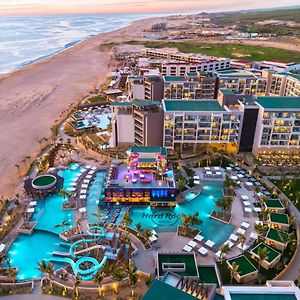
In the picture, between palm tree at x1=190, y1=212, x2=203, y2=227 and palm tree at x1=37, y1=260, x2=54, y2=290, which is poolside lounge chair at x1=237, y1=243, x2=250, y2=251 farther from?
palm tree at x1=37, y1=260, x2=54, y2=290

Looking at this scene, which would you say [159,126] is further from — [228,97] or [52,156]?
[52,156]

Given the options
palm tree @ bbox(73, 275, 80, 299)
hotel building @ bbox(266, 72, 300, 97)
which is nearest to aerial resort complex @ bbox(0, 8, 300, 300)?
palm tree @ bbox(73, 275, 80, 299)

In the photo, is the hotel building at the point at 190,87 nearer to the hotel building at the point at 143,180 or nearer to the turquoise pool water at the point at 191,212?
the hotel building at the point at 143,180

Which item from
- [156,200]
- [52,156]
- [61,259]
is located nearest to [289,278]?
[156,200]

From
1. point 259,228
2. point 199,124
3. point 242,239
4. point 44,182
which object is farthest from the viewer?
point 199,124

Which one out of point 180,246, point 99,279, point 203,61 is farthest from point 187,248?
point 203,61

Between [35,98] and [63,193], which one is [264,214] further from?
[35,98]

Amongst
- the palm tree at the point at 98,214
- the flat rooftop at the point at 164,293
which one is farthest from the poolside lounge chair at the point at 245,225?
the flat rooftop at the point at 164,293
